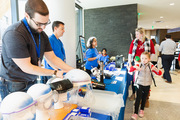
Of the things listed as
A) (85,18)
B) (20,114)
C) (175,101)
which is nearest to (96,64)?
(175,101)

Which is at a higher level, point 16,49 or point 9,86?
point 16,49

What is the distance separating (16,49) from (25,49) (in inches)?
2.2

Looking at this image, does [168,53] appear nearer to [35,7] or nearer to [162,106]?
[162,106]

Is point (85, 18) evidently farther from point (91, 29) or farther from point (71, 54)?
point (71, 54)

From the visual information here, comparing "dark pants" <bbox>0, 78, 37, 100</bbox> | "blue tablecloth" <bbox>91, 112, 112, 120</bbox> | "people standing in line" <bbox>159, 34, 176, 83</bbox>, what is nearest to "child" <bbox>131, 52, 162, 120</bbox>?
"blue tablecloth" <bbox>91, 112, 112, 120</bbox>

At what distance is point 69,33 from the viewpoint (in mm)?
2902

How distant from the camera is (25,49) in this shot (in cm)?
89

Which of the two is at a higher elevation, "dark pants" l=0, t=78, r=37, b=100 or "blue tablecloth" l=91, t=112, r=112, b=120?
"dark pants" l=0, t=78, r=37, b=100

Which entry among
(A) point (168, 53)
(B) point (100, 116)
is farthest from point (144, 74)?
(A) point (168, 53)

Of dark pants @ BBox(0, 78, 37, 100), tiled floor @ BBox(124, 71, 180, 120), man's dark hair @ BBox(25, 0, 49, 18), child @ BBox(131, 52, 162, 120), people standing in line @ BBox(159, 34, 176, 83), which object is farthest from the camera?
people standing in line @ BBox(159, 34, 176, 83)

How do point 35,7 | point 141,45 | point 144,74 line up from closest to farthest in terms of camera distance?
point 35,7, point 144,74, point 141,45

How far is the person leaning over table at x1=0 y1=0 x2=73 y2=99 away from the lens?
0.85 m

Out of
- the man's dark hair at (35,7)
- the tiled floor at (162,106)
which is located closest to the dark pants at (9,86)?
the man's dark hair at (35,7)

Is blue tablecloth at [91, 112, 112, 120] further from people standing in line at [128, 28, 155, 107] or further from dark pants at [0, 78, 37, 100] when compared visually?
people standing in line at [128, 28, 155, 107]
